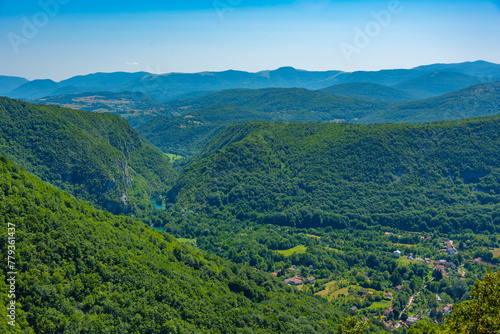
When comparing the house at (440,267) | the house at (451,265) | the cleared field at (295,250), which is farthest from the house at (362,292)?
the house at (451,265)

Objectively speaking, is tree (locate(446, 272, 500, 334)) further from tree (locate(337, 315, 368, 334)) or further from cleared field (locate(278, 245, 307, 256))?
cleared field (locate(278, 245, 307, 256))

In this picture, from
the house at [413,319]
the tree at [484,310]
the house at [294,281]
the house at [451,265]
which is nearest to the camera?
the tree at [484,310]

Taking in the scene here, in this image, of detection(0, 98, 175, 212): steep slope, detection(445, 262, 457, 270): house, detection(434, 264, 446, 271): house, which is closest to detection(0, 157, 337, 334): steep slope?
detection(434, 264, 446, 271): house

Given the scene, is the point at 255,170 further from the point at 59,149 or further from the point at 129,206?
the point at 59,149

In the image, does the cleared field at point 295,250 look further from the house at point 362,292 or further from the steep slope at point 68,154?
the steep slope at point 68,154

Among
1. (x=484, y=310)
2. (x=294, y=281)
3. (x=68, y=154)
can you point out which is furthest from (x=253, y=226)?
(x=484, y=310)

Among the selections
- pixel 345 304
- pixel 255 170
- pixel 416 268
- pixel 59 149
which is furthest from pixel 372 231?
pixel 59 149
